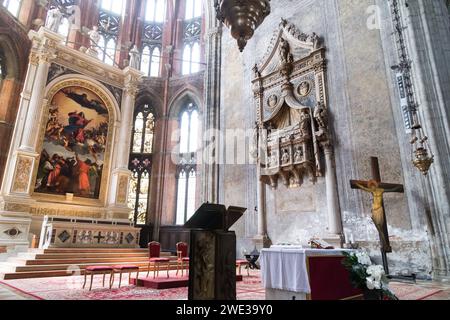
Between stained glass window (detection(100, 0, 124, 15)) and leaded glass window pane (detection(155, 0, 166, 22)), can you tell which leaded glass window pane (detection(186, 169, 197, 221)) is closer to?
leaded glass window pane (detection(155, 0, 166, 22))

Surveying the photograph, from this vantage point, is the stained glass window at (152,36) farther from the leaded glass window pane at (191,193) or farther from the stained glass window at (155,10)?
the leaded glass window pane at (191,193)

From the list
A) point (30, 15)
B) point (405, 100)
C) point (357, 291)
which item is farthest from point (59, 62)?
point (357, 291)

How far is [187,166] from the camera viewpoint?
1664 cm

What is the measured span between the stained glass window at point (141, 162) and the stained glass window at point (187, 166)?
1.74m

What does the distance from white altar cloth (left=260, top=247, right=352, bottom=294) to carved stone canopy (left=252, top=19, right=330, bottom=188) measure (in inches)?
191

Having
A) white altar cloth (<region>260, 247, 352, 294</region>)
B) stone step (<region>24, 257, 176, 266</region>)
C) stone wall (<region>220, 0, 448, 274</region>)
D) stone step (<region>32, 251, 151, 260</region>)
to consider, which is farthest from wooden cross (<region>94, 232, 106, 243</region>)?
white altar cloth (<region>260, 247, 352, 294</region>)

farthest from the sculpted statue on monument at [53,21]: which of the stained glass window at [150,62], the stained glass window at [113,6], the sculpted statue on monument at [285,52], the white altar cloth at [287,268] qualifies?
the white altar cloth at [287,268]

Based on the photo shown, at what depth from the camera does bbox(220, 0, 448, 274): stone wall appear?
→ 682 cm

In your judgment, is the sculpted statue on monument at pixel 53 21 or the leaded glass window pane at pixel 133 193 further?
the leaded glass window pane at pixel 133 193

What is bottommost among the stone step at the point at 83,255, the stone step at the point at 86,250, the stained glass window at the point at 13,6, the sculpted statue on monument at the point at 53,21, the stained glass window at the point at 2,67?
the stone step at the point at 83,255

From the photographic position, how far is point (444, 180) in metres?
6.04

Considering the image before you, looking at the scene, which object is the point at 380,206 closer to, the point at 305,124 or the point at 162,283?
the point at 305,124

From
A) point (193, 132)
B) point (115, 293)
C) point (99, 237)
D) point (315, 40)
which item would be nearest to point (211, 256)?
point (115, 293)

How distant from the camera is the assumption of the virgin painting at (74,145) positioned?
12031 millimetres
